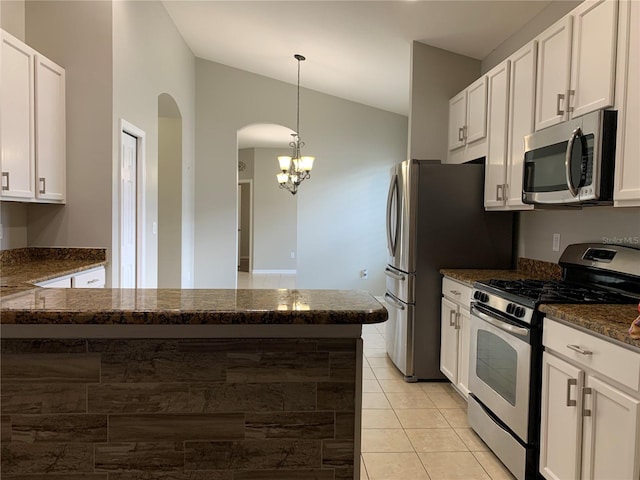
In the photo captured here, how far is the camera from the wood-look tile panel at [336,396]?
1223 millimetres

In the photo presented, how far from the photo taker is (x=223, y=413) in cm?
120

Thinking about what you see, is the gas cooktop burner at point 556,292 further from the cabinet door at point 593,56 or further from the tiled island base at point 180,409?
the tiled island base at point 180,409

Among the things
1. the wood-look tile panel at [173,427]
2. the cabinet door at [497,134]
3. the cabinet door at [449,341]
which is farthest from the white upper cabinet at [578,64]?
the wood-look tile panel at [173,427]

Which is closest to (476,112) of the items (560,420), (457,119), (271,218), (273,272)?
(457,119)

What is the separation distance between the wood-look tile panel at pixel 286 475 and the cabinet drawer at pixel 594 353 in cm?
104

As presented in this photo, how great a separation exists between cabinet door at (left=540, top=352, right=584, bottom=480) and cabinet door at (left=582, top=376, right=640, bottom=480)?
5cm

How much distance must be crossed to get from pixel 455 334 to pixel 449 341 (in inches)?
5.5

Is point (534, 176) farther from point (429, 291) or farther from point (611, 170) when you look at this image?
point (429, 291)

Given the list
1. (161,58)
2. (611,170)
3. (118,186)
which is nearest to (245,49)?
(161,58)

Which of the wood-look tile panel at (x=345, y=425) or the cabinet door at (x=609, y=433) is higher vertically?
the wood-look tile panel at (x=345, y=425)

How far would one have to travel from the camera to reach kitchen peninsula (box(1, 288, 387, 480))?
1.17 m

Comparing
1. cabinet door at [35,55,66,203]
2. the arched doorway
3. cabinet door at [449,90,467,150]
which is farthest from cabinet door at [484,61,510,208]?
the arched doorway

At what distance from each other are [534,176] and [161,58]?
12.3 ft

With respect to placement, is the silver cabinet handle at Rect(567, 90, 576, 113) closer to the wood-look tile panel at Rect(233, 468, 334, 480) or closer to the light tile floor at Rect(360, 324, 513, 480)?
the light tile floor at Rect(360, 324, 513, 480)
